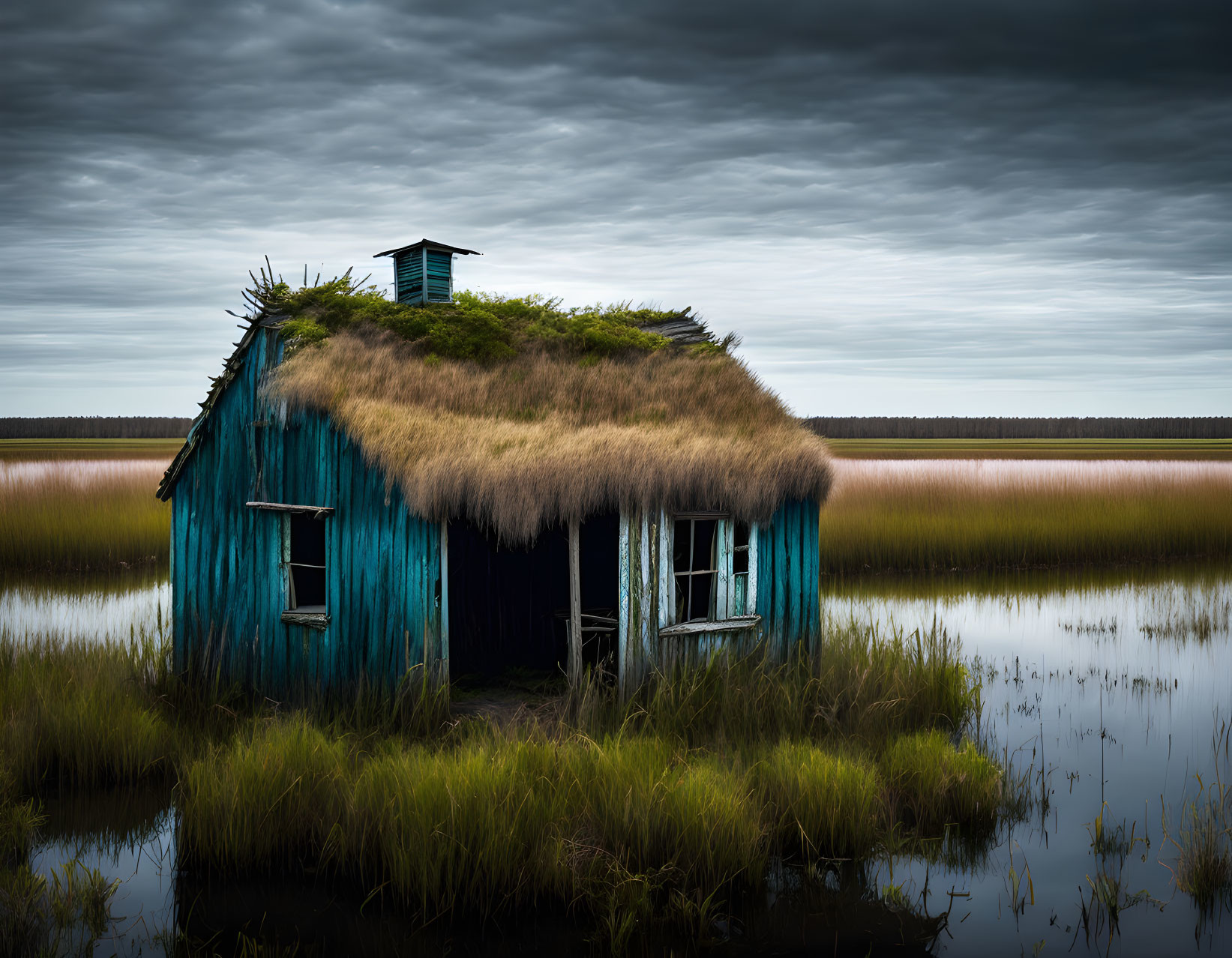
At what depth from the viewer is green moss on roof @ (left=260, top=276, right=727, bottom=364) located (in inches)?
421

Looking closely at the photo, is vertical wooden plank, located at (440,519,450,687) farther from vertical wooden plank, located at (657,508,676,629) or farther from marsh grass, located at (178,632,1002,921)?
vertical wooden plank, located at (657,508,676,629)

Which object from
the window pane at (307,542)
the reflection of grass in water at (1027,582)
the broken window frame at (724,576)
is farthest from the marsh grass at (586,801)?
the reflection of grass in water at (1027,582)

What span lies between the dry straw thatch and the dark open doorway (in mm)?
1996

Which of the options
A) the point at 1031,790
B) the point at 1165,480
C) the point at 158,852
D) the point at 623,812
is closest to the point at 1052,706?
the point at 1031,790

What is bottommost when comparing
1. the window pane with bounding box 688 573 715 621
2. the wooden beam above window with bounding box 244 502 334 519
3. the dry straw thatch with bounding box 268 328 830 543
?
the window pane with bounding box 688 573 715 621

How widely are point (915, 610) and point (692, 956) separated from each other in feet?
35.8

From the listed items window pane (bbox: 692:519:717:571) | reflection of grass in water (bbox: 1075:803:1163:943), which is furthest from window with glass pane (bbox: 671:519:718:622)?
reflection of grass in water (bbox: 1075:803:1163:943)

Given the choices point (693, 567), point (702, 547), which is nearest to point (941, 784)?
point (693, 567)

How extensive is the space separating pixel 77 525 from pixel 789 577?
55.7 ft

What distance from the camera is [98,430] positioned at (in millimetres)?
96500

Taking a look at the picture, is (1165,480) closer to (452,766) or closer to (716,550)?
(716,550)

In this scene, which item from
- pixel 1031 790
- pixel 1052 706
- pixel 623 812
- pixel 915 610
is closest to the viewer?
pixel 623 812

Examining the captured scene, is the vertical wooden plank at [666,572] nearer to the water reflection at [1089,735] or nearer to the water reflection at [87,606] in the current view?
the water reflection at [1089,735]

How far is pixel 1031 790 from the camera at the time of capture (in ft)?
26.6
